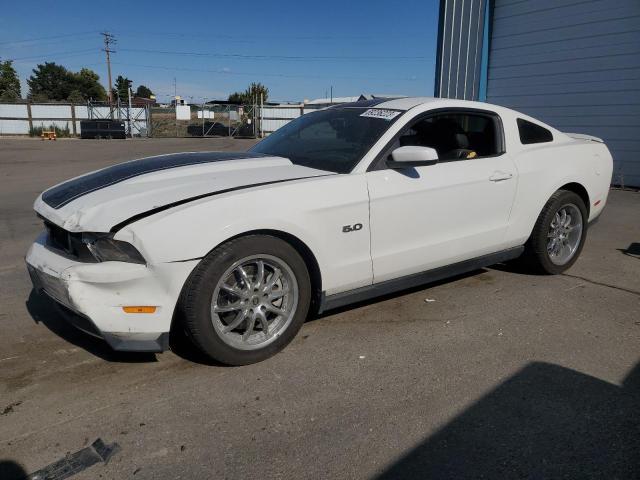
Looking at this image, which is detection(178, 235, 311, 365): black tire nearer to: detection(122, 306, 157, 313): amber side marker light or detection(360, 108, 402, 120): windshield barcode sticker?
detection(122, 306, 157, 313): amber side marker light

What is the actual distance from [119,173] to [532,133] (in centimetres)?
336

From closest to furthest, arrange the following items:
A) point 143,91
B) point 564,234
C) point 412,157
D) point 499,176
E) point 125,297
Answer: point 125,297, point 412,157, point 499,176, point 564,234, point 143,91

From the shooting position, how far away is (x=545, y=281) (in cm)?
462

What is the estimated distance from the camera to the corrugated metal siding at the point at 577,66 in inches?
385

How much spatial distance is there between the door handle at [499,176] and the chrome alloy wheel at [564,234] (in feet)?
2.61

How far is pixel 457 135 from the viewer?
4.25 m

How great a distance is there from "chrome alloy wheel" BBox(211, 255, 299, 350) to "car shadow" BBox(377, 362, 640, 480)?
1.15 metres

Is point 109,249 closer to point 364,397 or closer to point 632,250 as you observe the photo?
point 364,397

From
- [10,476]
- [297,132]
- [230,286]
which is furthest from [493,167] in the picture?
[10,476]

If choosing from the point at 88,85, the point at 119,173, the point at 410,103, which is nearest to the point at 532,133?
the point at 410,103

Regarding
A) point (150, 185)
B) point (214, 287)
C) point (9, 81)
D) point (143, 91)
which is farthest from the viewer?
point (143, 91)

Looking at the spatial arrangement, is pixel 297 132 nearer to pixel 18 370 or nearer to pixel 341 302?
pixel 341 302

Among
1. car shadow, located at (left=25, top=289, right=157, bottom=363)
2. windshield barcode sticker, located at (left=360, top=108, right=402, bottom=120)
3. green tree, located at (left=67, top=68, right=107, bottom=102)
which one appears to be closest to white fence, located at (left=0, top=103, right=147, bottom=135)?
car shadow, located at (left=25, top=289, right=157, bottom=363)

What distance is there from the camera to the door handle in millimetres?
3989
